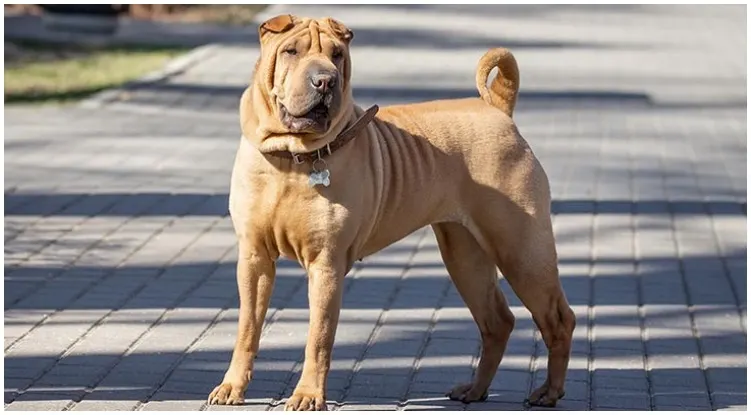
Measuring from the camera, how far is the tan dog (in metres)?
4.76

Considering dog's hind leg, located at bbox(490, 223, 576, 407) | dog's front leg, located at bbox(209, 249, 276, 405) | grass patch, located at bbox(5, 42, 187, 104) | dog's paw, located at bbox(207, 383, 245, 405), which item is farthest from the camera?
grass patch, located at bbox(5, 42, 187, 104)

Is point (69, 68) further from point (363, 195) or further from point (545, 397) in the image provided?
point (363, 195)

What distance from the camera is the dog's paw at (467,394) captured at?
5.55 meters


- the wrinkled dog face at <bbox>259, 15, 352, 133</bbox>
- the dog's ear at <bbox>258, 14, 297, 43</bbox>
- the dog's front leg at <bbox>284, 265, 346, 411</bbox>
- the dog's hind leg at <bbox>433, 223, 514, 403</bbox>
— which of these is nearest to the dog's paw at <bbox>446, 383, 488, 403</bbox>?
the dog's hind leg at <bbox>433, 223, 514, 403</bbox>

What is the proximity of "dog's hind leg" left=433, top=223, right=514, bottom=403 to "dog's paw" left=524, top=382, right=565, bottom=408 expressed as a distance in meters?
0.19

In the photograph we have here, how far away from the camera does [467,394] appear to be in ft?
18.2

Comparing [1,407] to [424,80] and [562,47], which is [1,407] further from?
[562,47]

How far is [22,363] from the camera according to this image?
5930 mm

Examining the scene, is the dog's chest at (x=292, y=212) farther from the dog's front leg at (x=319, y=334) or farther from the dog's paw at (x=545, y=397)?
the dog's paw at (x=545, y=397)

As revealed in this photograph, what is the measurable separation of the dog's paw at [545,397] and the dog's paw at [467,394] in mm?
188

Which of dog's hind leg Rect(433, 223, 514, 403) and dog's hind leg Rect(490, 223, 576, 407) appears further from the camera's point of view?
dog's hind leg Rect(433, 223, 514, 403)

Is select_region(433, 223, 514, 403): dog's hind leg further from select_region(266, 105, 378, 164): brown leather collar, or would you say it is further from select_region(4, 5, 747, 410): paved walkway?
select_region(266, 105, 378, 164): brown leather collar

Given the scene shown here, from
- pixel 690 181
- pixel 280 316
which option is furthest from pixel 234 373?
pixel 690 181

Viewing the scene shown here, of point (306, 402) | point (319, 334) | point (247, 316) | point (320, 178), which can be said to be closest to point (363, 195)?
point (320, 178)
